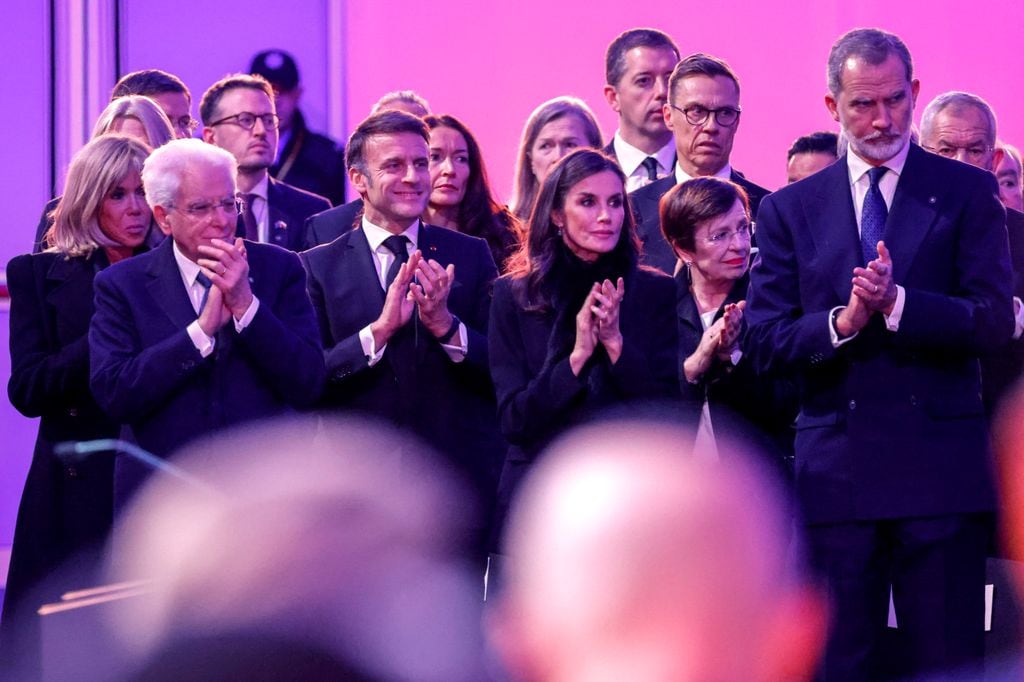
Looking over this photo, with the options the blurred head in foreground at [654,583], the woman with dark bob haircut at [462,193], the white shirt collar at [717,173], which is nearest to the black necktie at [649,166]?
the white shirt collar at [717,173]

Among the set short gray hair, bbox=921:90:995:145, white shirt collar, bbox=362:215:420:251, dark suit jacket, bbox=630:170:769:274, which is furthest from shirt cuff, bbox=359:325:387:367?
short gray hair, bbox=921:90:995:145

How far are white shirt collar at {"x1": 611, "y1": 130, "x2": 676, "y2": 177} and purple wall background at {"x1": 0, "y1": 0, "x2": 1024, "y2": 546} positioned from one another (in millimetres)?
1603

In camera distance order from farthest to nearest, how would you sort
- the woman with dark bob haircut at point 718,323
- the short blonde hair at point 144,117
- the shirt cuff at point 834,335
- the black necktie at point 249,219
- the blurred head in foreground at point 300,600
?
1. the black necktie at point 249,219
2. the short blonde hair at point 144,117
3. the woman with dark bob haircut at point 718,323
4. the shirt cuff at point 834,335
5. the blurred head in foreground at point 300,600

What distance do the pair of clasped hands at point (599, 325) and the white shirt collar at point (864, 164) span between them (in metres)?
0.53

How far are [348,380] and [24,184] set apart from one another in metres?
3.20

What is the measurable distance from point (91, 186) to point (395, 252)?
76 cm

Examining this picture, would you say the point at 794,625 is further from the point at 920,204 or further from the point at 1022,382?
the point at 1022,382

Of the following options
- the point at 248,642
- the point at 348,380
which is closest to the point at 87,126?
the point at 348,380

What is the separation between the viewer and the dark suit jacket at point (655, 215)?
379cm

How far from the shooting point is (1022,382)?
3875 millimetres

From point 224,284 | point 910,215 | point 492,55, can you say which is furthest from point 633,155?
point 492,55

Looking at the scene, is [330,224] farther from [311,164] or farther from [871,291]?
[311,164]

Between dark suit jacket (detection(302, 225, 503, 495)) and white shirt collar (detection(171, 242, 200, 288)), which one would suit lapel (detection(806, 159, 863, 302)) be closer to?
dark suit jacket (detection(302, 225, 503, 495))

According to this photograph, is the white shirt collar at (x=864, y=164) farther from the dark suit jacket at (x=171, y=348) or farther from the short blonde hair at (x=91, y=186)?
the short blonde hair at (x=91, y=186)
